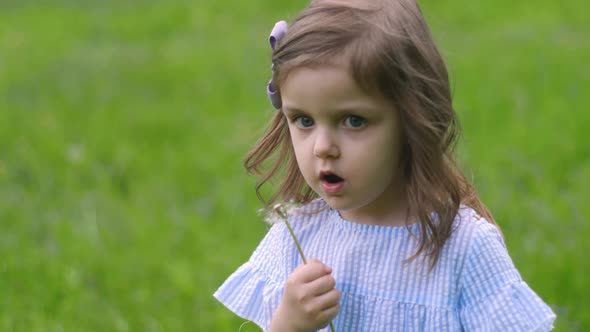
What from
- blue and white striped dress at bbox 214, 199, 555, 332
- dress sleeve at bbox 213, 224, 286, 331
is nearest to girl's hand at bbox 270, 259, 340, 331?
blue and white striped dress at bbox 214, 199, 555, 332

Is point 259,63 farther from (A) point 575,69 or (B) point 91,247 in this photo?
(B) point 91,247

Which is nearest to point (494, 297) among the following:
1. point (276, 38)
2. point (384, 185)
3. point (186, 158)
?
point (384, 185)

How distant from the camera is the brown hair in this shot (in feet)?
6.76

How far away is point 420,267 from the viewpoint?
2203mm

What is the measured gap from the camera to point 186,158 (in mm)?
5441

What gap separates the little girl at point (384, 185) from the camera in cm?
207

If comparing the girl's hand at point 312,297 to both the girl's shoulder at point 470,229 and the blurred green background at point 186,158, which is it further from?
the blurred green background at point 186,158

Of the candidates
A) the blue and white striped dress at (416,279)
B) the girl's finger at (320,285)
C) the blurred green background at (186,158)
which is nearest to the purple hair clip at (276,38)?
the blue and white striped dress at (416,279)

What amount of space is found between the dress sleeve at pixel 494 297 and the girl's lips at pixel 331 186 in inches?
12.8

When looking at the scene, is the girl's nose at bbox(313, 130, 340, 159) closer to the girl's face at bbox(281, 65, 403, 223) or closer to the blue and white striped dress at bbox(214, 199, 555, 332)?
the girl's face at bbox(281, 65, 403, 223)

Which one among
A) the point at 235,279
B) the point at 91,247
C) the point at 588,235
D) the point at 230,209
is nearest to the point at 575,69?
the point at 588,235

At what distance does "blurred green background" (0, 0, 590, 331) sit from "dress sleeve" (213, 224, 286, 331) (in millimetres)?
554

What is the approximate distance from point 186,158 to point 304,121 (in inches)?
132

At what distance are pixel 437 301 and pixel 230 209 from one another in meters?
2.70
